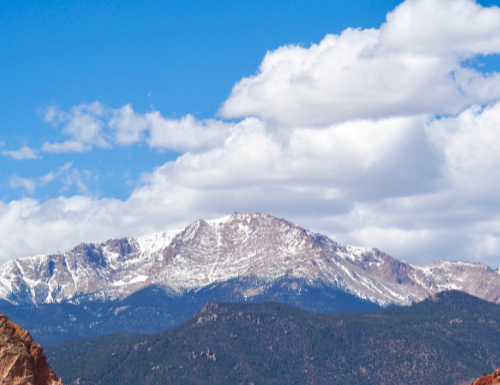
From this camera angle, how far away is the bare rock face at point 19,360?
85250mm

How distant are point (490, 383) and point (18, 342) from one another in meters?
42.4

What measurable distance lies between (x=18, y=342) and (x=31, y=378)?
377cm

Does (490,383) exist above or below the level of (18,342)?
below

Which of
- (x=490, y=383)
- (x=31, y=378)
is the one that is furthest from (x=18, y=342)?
(x=490, y=383)

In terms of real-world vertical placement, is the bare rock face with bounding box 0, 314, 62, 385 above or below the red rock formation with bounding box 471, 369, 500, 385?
above

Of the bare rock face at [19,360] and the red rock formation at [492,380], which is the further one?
the bare rock face at [19,360]

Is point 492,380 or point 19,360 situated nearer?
point 492,380

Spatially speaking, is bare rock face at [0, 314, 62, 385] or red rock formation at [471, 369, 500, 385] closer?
red rock formation at [471, 369, 500, 385]

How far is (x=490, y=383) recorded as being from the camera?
275 feet

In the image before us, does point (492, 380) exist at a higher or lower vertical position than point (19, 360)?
lower

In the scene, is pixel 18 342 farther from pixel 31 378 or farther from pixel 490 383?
pixel 490 383

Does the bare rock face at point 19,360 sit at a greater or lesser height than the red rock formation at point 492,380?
greater

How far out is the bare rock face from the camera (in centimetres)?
8525

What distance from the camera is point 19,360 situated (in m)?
86.4
